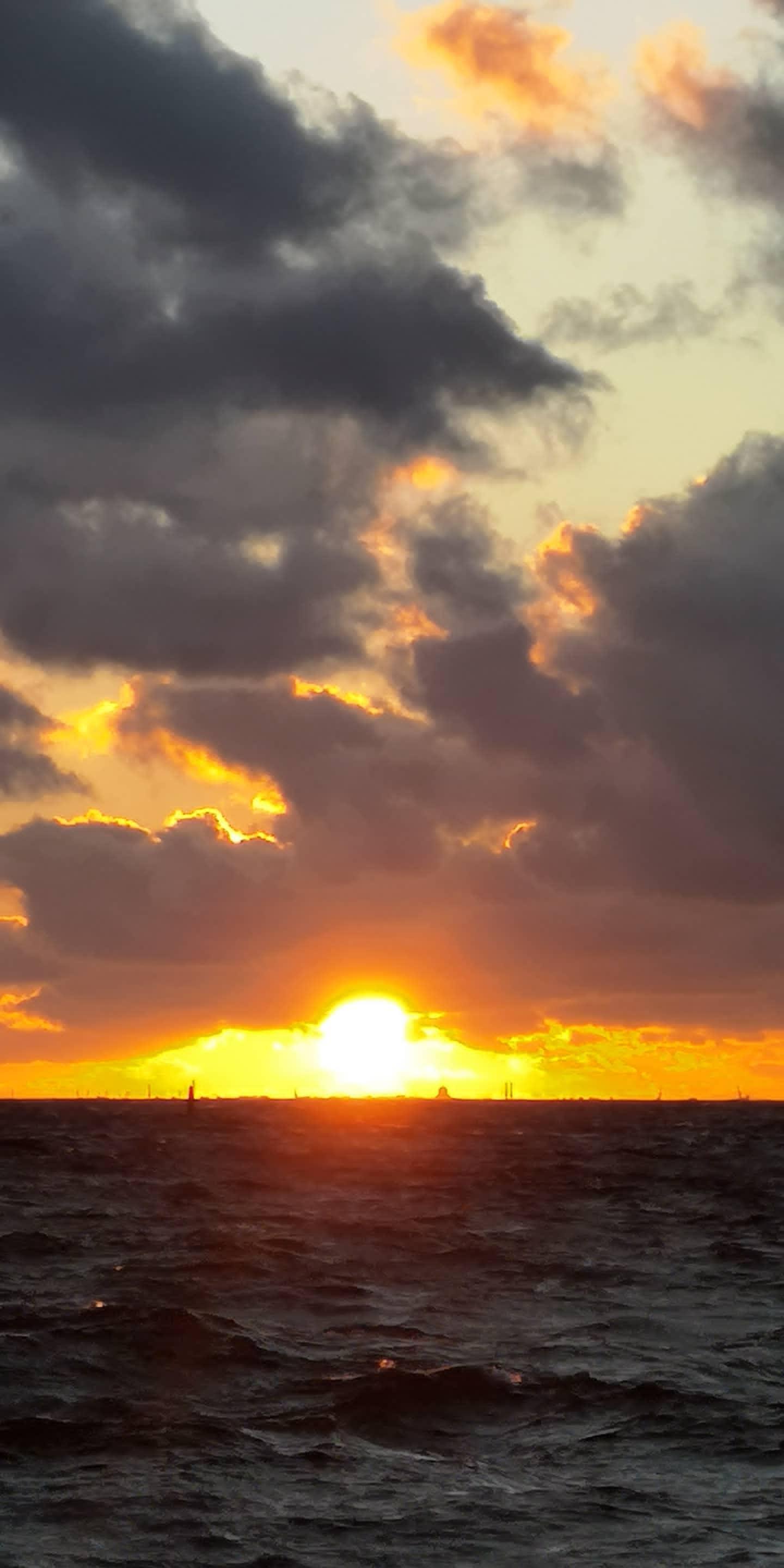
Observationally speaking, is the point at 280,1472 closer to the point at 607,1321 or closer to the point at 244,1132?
the point at 607,1321

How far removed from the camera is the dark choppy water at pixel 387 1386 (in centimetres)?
2512

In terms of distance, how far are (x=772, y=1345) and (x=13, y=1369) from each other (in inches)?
673

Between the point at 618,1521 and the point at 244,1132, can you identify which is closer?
the point at 618,1521

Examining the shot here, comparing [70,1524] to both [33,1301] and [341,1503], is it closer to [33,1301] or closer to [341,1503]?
[341,1503]

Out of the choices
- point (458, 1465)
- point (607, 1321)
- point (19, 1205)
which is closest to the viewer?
point (458, 1465)

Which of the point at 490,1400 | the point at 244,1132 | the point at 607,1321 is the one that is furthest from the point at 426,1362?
the point at 244,1132

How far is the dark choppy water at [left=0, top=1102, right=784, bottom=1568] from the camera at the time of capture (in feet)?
82.4

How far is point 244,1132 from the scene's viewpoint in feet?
580

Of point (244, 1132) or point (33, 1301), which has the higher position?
point (244, 1132)

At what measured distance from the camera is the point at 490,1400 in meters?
34.2

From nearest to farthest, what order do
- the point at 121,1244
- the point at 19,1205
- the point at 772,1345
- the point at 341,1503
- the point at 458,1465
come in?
the point at 341,1503, the point at 458,1465, the point at 772,1345, the point at 121,1244, the point at 19,1205

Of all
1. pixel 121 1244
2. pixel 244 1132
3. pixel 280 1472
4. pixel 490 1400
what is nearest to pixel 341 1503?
pixel 280 1472

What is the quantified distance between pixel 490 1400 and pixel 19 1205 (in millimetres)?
39559

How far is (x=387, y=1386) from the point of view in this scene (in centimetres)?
3472
